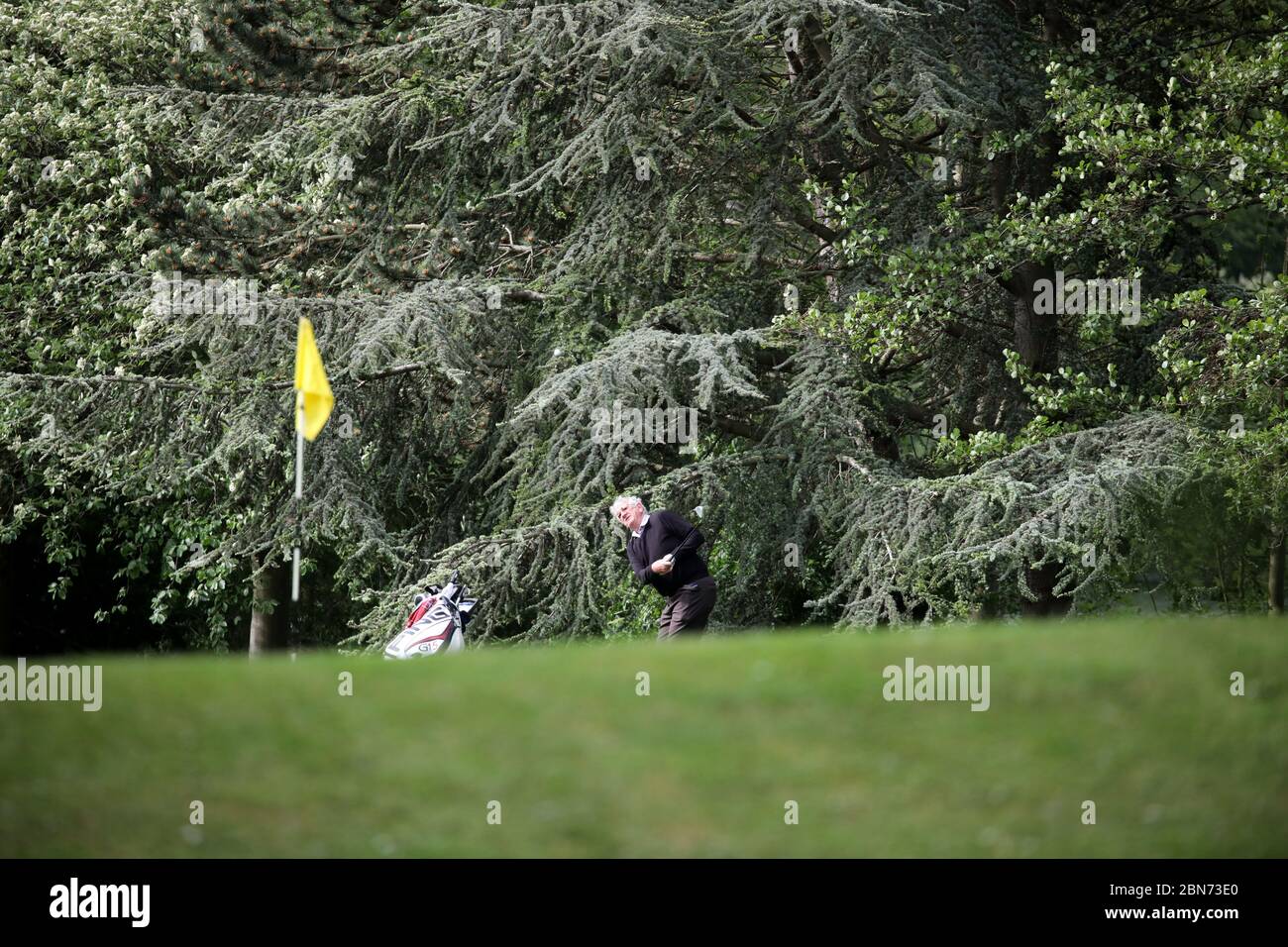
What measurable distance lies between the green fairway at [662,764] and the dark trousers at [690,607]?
13.6 ft

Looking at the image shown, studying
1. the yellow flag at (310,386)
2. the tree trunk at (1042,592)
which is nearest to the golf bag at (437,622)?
the yellow flag at (310,386)

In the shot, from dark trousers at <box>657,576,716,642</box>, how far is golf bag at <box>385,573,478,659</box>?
80.5 inches

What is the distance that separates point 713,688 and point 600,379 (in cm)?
629

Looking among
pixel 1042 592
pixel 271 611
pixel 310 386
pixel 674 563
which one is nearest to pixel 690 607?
pixel 674 563

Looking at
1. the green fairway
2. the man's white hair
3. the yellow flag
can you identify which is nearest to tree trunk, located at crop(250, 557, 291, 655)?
the yellow flag

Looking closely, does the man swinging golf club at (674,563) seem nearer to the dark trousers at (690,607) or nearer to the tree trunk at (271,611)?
the dark trousers at (690,607)

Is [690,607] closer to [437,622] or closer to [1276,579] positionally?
[437,622]

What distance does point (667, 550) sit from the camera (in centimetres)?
1061

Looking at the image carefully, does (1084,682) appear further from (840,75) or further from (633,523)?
(840,75)

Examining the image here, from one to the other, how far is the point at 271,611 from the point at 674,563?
899 cm

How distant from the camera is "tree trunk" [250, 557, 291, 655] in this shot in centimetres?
1794

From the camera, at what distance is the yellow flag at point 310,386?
9836mm
